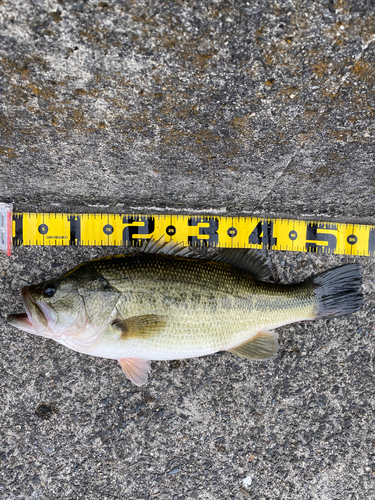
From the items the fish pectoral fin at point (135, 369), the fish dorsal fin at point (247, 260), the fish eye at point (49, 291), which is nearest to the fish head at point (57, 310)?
the fish eye at point (49, 291)

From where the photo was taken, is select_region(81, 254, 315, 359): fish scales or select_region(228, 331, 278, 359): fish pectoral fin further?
select_region(228, 331, 278, 359): fish pectoral fin

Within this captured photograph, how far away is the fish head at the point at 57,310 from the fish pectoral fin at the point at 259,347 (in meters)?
0.96

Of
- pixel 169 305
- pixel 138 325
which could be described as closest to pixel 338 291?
pixel 169 305

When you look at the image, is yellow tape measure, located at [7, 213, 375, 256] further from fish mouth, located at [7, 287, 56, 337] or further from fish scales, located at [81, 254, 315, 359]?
fish mouth, located at [7, 287, 56, 337]

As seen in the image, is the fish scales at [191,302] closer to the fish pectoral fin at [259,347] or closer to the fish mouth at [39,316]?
the fish pectoral fin at [259,347]

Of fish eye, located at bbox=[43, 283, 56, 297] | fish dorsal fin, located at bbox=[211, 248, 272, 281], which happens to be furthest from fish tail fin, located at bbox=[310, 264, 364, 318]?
fish eye, located at bbox=[43, 283, 56, 297]

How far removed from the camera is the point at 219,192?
7.31 ft

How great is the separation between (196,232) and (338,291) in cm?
100

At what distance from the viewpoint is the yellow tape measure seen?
2.34 m

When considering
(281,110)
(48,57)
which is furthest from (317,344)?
(48,57)

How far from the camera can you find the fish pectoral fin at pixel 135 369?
212cm

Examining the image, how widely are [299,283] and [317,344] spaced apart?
484mm

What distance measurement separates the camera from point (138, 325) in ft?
6.42

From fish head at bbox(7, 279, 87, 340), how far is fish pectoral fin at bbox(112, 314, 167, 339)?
0.20 m
